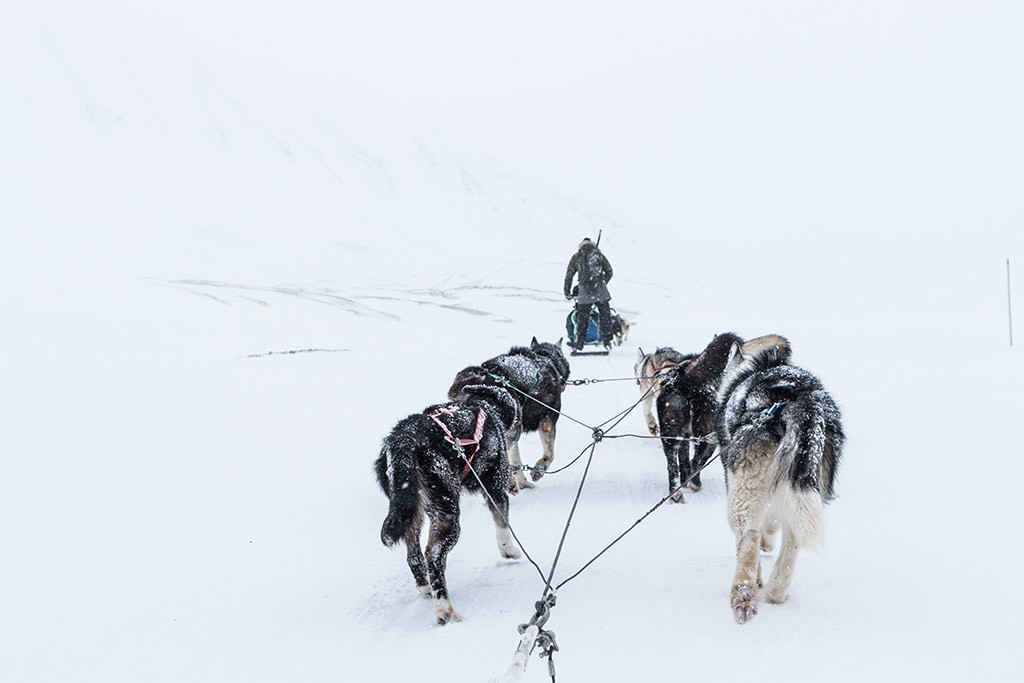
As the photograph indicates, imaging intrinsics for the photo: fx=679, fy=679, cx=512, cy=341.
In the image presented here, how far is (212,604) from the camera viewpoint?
10.1ft

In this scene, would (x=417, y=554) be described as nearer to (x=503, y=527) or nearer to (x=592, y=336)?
(x=503, y=527)

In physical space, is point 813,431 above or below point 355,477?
above

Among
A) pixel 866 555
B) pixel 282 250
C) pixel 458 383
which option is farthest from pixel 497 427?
pixel 282 250

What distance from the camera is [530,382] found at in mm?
4789

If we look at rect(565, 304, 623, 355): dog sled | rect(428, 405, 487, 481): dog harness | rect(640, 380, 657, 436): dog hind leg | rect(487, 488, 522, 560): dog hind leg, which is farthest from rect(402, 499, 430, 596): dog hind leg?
rect(565, 304, 623, 355): dog sled

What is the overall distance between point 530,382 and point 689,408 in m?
1.11

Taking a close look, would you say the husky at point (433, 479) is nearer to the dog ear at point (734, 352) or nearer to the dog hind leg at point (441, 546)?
the dog hind leg at point (441, 546)

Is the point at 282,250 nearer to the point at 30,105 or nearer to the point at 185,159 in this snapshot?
the point at 185,159

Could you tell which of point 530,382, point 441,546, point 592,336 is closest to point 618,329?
point 592,336

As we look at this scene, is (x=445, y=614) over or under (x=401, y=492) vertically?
under

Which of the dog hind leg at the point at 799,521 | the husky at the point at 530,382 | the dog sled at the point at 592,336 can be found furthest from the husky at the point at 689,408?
the dog sled at the point at 592,336

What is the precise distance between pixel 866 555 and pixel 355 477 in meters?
3.36

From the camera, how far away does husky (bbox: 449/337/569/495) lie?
172 inches

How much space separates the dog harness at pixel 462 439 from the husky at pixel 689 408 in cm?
147
